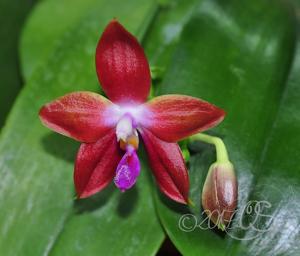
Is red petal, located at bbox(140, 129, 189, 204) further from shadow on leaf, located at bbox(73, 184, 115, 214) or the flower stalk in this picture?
shadow on leaf, located at bbox(73, 184, 115, 214)

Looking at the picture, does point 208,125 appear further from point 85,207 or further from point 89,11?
point 89,11

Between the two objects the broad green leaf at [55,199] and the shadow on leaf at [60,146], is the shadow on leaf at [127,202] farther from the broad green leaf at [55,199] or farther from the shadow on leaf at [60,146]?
the shadow on leaf at [60,146]

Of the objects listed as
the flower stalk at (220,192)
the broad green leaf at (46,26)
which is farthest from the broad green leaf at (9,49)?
the flower stalk at (220,192)

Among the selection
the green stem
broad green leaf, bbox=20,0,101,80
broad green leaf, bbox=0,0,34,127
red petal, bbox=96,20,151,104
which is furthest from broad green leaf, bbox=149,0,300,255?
broad green leaf, bbox=0,0,34,127

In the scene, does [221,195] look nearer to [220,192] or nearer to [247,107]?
[220,192]

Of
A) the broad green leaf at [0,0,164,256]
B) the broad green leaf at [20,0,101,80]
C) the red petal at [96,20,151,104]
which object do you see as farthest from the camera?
the broad green leaf at [20,0,101,80]

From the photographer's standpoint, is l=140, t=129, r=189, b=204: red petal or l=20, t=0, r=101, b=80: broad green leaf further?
l=20, t=0, r=101, b=80: broad green leaf

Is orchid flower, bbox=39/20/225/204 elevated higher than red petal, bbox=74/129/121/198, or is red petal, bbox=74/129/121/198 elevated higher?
orchid flower, bbox=39/20/225/204
